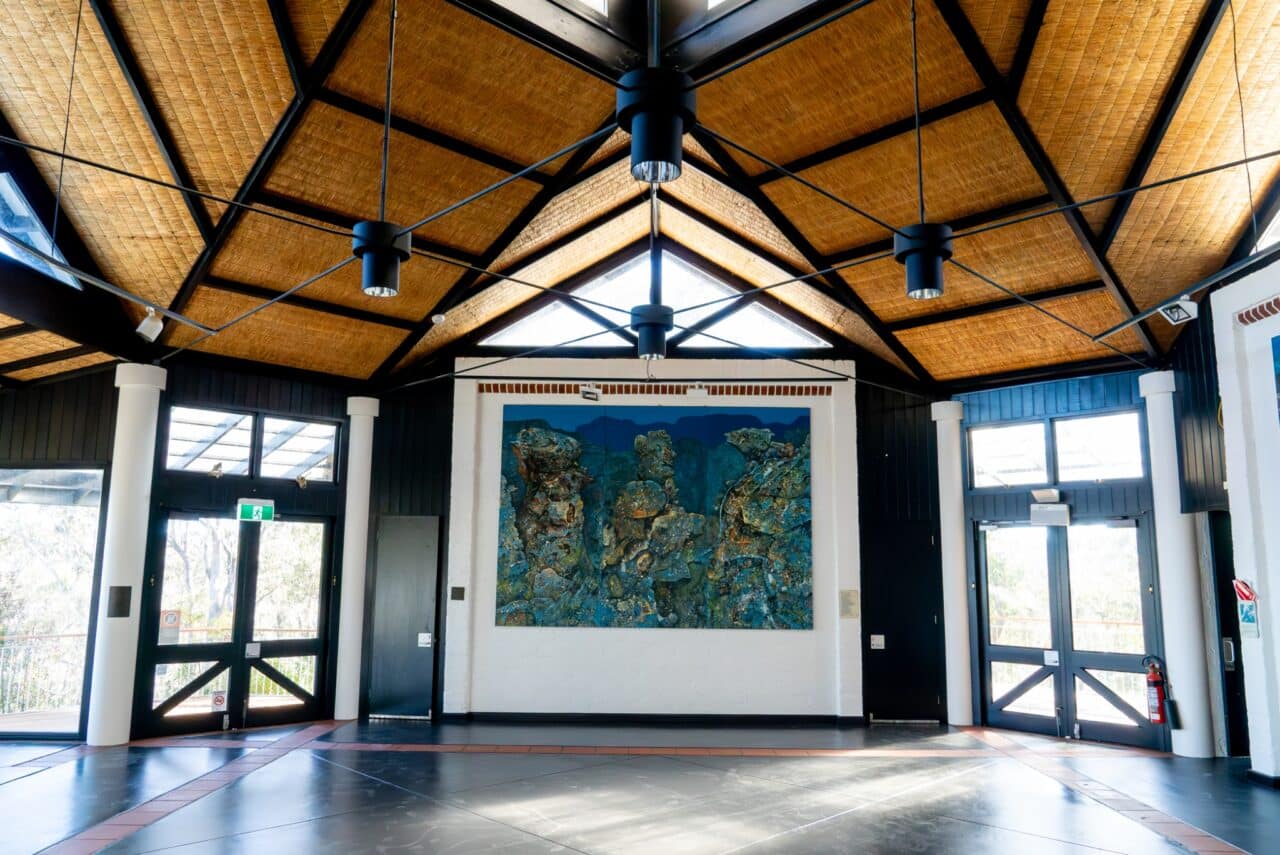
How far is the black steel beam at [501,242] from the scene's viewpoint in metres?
7.47

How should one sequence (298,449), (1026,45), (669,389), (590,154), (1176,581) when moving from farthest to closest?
(669,389) < (298,449) < (1176,581) < (590,154) < (1026,45)

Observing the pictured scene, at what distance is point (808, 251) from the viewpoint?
8.58 metres

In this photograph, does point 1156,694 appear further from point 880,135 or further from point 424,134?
point 424,134

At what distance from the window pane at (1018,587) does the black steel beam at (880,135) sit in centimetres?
501

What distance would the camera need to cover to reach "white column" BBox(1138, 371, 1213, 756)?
808cm

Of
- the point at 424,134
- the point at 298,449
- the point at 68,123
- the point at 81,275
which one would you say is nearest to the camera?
the point at 81,275

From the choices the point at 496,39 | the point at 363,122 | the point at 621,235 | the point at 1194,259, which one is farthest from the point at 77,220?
the point at 1194,259

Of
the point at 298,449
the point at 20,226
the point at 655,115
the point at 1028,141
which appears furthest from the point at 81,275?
the point at 1028,141

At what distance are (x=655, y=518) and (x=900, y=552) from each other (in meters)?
2.90

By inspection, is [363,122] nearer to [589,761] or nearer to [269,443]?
[269,443]

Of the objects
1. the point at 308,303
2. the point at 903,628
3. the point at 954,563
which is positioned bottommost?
the point at 903,628

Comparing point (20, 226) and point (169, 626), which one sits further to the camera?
point (169, 626)

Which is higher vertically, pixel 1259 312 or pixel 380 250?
pixel 1259 312

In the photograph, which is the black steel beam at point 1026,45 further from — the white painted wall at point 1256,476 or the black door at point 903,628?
the black door at point 903,628
